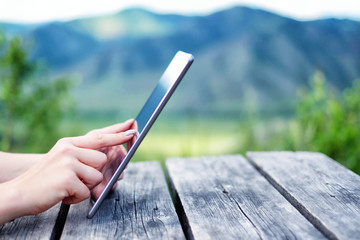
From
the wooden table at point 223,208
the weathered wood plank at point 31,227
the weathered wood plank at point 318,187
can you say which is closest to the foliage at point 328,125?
the weathered wood plank at point 318,187

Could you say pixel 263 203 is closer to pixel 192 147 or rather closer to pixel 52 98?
pixel 192 147

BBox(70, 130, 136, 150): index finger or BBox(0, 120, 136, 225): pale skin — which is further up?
BBox(70, 130, 136, 150): index finger

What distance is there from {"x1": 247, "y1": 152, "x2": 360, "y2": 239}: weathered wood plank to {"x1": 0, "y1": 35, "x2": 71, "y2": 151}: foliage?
11.6ft

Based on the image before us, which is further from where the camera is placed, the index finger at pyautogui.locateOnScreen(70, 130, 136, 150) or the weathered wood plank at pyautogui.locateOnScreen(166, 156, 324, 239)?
the index finger at pyautogui.locateOnScreen(70, 130, 136, 150)

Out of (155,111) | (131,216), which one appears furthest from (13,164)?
(155,111)

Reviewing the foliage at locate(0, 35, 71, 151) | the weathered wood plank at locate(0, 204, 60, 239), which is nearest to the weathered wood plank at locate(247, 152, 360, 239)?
the weathered wood plank at locate(0, 204, 60, 239)

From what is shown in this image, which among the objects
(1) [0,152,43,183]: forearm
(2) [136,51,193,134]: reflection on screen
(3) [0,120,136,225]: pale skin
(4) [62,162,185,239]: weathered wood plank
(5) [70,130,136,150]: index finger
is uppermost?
(2) [136,51,193,134]: reflection on screen

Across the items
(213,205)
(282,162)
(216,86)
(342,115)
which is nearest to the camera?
(213,205)

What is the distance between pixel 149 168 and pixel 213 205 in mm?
624

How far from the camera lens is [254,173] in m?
1.67

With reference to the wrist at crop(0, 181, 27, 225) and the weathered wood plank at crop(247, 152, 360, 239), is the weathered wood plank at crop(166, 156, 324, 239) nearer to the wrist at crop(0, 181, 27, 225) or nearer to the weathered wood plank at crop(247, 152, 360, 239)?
the weathered wood plank at crop(247, 152, 360, 239)

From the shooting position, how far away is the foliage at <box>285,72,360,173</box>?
3.58 m

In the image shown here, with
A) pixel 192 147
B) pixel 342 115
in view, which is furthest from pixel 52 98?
pixel 342 115

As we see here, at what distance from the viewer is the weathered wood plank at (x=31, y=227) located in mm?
1124
